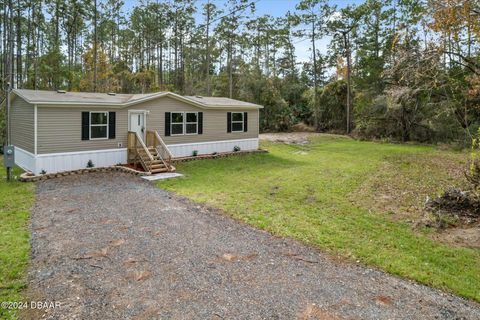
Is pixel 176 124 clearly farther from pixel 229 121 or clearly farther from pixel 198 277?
pixel 198 277

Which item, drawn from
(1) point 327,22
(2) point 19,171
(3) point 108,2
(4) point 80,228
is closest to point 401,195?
(4) point 80,228

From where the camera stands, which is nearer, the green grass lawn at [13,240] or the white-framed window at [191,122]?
the green grass lawn at [13,240]

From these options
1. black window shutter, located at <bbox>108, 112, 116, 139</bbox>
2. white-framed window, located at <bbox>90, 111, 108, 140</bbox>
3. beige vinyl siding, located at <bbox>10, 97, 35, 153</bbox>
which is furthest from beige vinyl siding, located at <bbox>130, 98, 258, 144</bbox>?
beige vinyl siding, located at <bbox>10, 97, 35, 153</bbox>

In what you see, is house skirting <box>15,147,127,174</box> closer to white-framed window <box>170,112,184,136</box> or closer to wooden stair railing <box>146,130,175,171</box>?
wooden stair railing <box>146,130,175,171</box>

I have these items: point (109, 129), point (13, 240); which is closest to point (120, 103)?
point (109, 129)

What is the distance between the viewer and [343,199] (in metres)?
8.29

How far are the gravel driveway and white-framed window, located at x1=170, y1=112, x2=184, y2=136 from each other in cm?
749

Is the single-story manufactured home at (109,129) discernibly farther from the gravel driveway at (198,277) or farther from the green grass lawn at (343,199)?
the gravel driveway at (198,277)

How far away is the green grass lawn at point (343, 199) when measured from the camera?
482 cm

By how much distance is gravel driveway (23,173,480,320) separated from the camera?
353 cm

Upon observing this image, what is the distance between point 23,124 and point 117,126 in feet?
10.2

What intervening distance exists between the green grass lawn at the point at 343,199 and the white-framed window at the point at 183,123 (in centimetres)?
162

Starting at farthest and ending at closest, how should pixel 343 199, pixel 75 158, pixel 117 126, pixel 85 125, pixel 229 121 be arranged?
pixel 229 121 → pixel 117 126 → pixel 85 125 → pixel 75 158 → pixel 343 199

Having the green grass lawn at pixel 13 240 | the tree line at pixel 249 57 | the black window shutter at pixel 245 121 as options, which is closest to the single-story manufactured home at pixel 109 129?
the black window shutter at pixel 245 121
